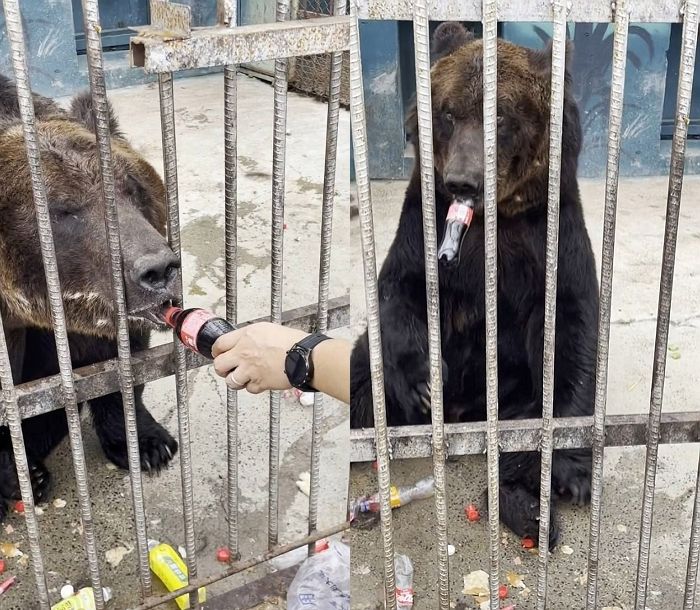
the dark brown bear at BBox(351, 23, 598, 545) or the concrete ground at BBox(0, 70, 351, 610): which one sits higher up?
the dark brown bear at BBox(351, 23, 598, 545)

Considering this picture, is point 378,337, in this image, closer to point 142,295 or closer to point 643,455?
point 142,295

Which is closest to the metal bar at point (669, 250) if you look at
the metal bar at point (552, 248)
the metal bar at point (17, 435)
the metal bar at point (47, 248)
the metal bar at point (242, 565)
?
the metal bar at point (552, 248)

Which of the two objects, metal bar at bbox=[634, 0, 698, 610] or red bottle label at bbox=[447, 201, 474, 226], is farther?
red bottle label at bbox=[447, 201, 474, 226]

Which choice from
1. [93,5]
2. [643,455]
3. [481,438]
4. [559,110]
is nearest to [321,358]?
[481,438]

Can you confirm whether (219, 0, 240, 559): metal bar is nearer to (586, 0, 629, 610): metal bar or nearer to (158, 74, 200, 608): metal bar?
(158, 74, 200, 608): metal bar

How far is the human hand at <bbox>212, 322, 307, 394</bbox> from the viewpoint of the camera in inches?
81.0

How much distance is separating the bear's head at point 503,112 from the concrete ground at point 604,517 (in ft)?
1.19

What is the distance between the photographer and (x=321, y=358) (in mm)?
2012

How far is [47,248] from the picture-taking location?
205 cm

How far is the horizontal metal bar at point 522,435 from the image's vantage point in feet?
7.49

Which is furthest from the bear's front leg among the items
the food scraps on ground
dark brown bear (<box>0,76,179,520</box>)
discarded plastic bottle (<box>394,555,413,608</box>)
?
the food scraps on ground

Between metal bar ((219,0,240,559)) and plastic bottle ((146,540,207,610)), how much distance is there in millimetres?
190

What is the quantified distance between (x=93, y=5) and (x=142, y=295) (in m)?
0.83

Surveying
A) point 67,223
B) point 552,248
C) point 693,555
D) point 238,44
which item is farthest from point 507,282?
point 238,44
